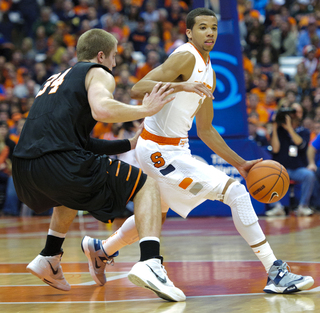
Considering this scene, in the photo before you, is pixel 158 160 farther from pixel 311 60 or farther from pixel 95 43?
pixel 311 60

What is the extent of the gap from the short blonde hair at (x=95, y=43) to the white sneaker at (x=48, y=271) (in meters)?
1.63

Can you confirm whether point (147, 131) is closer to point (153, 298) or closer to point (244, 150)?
point (153, 298)

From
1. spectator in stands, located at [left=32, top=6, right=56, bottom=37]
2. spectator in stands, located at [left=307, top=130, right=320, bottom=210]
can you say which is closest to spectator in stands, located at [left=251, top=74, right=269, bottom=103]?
spectator in stands, located at [left=307, top=130, right=320, bottom=210]

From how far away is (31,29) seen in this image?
722 inches

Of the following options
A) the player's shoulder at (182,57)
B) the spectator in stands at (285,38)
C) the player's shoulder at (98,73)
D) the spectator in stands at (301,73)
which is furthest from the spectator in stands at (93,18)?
the player's shoulder at (98,73)

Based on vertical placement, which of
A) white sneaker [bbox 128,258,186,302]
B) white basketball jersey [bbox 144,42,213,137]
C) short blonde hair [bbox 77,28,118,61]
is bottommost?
white sneaker [bbox 128,258,186,302]

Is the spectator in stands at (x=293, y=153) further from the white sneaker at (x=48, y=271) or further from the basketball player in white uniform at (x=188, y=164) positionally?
the white sneaker at (x=48, y=271)

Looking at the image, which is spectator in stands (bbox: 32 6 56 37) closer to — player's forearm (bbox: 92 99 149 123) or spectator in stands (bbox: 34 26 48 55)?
spectator in stands (bbox: 34 26 48 55)

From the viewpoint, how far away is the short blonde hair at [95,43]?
13.6 feet

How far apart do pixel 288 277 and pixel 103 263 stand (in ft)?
5.08

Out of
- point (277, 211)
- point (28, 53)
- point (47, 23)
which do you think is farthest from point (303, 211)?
point (47, 23)

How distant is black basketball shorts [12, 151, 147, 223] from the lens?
3837 millimetres

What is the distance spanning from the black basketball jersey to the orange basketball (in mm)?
1497

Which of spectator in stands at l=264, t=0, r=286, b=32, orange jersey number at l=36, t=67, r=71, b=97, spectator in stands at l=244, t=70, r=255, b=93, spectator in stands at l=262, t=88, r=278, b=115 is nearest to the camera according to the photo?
orange jersey number at l=36, t=67, r=71, b=97
